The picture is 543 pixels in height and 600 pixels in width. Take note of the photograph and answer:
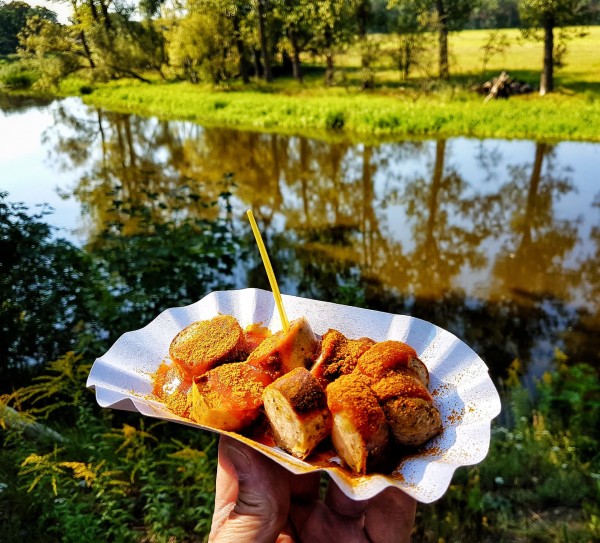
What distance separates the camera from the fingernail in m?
1.74

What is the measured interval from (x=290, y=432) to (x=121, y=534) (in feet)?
6.19

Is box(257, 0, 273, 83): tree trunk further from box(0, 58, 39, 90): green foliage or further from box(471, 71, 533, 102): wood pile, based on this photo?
box(0, 58, 39, 90): green foliage

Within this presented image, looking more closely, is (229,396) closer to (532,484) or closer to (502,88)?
(532,484)

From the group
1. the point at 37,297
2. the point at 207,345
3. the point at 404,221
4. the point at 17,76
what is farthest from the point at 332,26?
the point at 207,345

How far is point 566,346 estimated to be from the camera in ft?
19.3

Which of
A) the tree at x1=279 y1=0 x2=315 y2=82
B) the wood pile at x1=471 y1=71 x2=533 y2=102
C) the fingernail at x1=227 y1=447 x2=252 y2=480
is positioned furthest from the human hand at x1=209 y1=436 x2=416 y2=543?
the tree at x1=279 y1=0 x2=315 y2=82

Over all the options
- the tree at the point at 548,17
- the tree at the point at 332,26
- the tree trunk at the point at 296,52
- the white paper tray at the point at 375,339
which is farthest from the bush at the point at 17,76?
the tree trunk at the point at 296,52

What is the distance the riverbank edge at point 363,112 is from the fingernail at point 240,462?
14.1 metres

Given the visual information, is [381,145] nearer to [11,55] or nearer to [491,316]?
[491,316]

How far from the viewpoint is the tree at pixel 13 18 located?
5121 mm

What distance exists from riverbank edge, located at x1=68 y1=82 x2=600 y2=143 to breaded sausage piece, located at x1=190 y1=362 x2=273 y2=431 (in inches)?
548

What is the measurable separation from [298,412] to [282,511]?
0.43 m

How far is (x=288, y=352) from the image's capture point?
6.22 feet

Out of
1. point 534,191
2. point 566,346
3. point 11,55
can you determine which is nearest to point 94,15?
point 11,55
